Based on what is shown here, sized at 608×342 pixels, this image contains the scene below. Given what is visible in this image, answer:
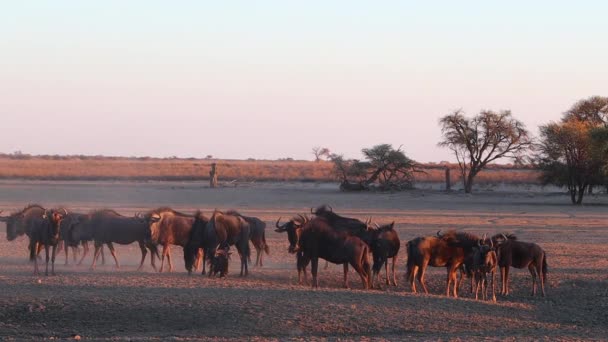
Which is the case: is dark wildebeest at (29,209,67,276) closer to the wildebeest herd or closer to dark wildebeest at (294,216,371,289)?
the wildebeest herd

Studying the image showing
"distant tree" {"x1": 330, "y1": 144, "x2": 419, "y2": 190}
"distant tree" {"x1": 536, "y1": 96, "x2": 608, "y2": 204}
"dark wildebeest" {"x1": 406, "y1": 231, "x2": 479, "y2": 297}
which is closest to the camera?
"dark wildebeest" {"x1": 406, "y1": 231, "x2": 479, "y2": 297}

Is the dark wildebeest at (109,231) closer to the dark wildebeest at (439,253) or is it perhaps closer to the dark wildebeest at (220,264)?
the dark wildebeest at (220,264)

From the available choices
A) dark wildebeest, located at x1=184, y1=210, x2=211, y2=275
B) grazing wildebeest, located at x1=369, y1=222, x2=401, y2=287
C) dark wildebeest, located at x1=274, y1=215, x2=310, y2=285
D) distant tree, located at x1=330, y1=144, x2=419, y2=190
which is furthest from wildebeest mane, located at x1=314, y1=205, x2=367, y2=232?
distant tree, located at x1=330, y1=144, x2=419, y2=190

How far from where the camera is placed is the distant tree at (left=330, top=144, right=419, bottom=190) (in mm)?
54481

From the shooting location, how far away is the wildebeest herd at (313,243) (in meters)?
16.8

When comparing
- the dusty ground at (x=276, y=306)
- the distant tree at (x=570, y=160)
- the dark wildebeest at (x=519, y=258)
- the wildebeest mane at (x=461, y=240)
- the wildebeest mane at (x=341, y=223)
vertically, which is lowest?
the dusty ground at (x=276, y=306)

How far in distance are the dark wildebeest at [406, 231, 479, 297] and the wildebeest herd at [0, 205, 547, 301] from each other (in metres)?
0.02

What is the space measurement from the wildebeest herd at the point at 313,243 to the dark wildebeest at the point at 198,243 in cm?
2

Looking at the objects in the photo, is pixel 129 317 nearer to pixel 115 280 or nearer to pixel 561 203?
pixel 115 280

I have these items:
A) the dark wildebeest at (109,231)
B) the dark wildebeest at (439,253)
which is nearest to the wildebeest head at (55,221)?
the dark wildebeest at (109,231)

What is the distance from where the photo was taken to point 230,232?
62.4 ft

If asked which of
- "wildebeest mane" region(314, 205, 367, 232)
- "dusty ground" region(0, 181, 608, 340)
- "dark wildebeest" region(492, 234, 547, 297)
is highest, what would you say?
"wildebeest mane" region(314, 205, 367, 232)

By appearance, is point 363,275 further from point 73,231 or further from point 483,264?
point 73,231

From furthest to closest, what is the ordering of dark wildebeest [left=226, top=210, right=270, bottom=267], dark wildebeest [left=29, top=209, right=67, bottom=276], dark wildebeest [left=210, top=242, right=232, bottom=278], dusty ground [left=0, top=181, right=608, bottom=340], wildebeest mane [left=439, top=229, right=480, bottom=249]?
1. dark wildebeest [left=226, top=210, right=270, bottom=267]
2. dark wildebeest [left=29, top=209, right=67, bottom=276]
3. dark wildebeest [left=210, top=242, right=232, bottom=278]
4. wildebeest mane [left=439, top=229, right=480, bottom=249]
5. dusty ground [left=0, top=181, right=608, bottom=340]
